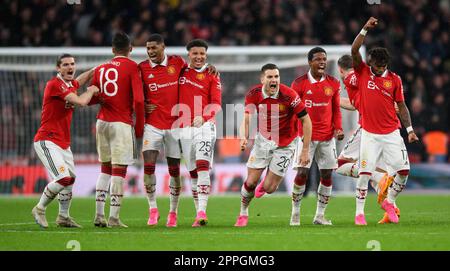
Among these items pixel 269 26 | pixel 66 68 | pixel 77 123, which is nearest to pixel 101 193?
pixel 66 68

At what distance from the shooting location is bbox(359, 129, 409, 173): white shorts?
12039mm

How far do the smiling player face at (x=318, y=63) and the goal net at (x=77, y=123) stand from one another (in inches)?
318

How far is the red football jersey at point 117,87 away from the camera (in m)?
11.7

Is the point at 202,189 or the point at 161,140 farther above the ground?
the point at 161,140

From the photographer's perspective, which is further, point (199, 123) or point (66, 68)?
point (199, 123)

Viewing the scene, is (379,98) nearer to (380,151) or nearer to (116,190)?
(380,151)

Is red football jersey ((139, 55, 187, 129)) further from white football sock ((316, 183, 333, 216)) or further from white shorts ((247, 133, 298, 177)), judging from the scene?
white football sock ((316, 183, 333, 216))

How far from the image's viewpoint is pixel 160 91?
12.1 metres

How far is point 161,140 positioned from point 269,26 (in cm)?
1304

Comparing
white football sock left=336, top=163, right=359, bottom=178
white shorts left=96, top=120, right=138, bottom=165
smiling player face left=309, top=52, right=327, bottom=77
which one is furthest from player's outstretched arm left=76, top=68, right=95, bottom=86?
white football sock left=336, top=163, right=359, bottom=178

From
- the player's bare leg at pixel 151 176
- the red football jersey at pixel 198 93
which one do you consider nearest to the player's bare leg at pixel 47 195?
the player's bare leg at pixel 151 176

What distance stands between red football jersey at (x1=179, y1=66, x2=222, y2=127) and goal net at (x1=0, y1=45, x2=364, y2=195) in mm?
8458
